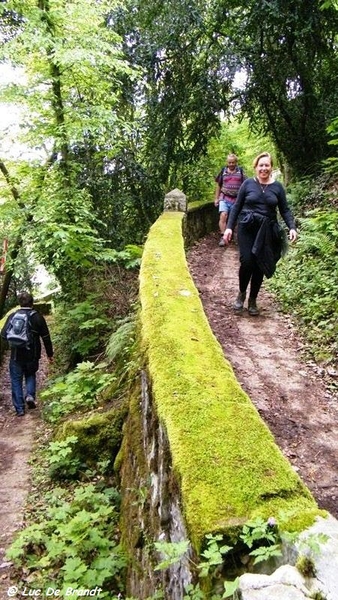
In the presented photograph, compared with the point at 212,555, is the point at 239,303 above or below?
below

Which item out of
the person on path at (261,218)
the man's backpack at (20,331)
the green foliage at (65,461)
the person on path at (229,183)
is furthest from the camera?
the person on path at (229,183)

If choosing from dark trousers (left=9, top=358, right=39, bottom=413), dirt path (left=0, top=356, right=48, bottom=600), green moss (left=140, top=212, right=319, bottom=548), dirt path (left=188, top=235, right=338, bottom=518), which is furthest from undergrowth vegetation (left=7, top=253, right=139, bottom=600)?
dirt path (left=188, top=235, right=338, bottom=518)

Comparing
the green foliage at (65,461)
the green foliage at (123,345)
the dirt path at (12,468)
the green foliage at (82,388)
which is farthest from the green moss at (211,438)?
the dirt path at (12,468)

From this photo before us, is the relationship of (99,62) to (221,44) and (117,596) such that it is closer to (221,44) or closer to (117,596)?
(221,44)

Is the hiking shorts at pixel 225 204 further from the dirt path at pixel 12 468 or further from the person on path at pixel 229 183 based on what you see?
the dirt path at pixel 12 468

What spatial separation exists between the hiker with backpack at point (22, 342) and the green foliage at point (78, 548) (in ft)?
11.9

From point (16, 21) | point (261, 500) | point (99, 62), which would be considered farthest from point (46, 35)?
point (261, 500)

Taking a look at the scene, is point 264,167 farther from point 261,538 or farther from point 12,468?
point 12,468

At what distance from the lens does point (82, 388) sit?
720 cm

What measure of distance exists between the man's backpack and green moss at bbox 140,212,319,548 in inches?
167

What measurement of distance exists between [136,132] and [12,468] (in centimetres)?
970

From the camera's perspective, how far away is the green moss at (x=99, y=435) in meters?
5.85

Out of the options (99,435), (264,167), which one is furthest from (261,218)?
(99,435)

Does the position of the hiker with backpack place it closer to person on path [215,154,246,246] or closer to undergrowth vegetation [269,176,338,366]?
undergrowth vegetation [269,176,338,366]
